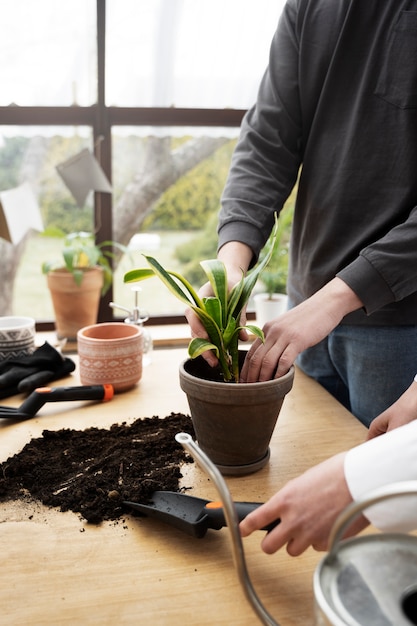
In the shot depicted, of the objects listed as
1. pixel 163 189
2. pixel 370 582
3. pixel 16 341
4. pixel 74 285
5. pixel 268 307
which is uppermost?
pixel 370 582

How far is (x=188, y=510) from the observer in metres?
0.91

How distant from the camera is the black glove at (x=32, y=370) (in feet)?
4.76

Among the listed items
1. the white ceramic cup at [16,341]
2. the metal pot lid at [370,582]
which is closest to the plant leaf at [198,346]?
the metal pot lid at [370,582]

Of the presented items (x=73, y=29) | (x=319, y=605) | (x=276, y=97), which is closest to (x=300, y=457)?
(x=319, y=605)

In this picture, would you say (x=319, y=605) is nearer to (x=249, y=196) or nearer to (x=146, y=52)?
(x=249, y=196)

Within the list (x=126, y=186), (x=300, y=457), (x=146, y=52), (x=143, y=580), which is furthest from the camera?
(x=126, y=186)

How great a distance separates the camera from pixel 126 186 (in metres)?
2.94

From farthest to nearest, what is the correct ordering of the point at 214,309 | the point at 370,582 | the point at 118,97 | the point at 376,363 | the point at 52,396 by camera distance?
the point at 118,97, the point at 376,363, the point at 52,396, the point at 214,309, the point at 370,582

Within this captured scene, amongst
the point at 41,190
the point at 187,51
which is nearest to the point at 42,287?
the point at 41,190

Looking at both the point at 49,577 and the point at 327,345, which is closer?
the point at 49,577

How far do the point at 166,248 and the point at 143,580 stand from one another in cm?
263

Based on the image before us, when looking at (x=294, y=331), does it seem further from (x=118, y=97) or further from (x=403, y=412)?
(x=118, y=97)

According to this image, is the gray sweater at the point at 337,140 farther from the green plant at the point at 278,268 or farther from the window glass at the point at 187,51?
the window glass at the point at 187,51

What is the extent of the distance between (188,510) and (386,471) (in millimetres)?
326
